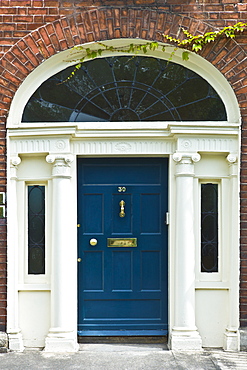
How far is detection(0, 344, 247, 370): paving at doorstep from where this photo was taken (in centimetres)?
494

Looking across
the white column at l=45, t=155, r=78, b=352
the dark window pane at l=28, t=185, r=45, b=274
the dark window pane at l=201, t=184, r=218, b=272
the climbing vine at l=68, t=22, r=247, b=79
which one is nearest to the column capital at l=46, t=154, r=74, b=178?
the white column at l=45, t=155, r=78, b=352

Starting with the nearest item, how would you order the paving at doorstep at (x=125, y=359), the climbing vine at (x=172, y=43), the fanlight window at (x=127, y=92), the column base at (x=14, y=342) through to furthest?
1. the paving at doorstep at (x=125, y=359)
2. the climbing vine at (x=172, y=43)
3. the column base at (x=14, y=342)
4. the fanlight window at (x=127, y=92)

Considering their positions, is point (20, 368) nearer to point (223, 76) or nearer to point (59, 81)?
point (59, 81)

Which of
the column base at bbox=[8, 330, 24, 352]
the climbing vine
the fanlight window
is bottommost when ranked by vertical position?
the column base at bbox=[8, 330, 24, 352]

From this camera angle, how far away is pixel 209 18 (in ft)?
17.6

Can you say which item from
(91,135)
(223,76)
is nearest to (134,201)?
(91,135)

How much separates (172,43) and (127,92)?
76 centimetres

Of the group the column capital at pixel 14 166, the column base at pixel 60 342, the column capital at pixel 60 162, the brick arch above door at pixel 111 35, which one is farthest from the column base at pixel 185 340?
the brick arch above door at pixel 111 35

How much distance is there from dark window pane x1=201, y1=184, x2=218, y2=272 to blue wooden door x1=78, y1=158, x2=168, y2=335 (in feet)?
1.50

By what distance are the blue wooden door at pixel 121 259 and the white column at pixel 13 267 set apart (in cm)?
74

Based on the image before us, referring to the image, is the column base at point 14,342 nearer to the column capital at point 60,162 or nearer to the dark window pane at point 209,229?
the column capital at point 60,162

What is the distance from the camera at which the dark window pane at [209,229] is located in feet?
18.4

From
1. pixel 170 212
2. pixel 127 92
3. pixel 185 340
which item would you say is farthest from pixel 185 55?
pixel 185 340

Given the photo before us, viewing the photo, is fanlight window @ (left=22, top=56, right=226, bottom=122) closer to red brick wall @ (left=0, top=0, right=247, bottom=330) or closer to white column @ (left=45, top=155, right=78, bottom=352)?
red brick wall @ (left=0, top=0, right=247, bottom=330)
